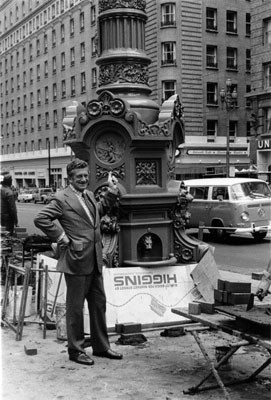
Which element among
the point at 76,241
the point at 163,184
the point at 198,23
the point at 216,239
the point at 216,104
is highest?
the point at 198,23

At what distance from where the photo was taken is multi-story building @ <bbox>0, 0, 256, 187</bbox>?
156ft

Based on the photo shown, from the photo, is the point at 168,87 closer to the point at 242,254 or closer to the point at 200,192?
the point at 200,192

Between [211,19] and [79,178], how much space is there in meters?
45.2

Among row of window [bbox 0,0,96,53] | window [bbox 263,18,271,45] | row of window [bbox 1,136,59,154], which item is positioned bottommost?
row of window [bbox 1,136,59,154]

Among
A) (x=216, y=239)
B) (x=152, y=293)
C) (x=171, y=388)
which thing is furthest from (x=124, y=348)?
(x=216, y=239)

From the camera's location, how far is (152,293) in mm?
7289

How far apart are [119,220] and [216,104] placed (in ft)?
143

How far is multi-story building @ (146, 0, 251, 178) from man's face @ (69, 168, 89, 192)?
39.9 m

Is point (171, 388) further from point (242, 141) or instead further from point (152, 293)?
point (242, 141)

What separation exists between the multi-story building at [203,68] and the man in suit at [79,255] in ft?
131

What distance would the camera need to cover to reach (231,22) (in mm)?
50531

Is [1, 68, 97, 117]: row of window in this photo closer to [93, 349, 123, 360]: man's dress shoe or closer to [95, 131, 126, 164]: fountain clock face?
[95, 131, 126, 164]: fountain clock face

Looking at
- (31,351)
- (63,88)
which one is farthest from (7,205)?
(63,88)

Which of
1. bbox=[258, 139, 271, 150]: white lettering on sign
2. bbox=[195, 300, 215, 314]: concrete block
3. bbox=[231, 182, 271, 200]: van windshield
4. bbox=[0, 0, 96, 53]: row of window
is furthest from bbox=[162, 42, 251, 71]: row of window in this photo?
bbox=[195, 300, 215, 314]: concrete block
